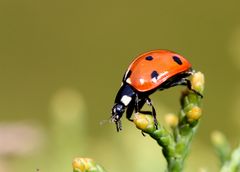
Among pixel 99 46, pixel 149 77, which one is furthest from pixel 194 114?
pixel 99 46

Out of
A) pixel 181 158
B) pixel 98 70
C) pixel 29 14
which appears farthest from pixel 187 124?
pixel 29 14

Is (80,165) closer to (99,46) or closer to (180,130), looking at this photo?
(180,130)

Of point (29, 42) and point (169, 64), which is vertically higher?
point (169, 64)

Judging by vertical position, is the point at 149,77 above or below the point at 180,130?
above

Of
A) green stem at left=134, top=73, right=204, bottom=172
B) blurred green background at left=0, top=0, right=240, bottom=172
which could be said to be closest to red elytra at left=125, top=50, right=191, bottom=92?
green stem at left=134, top=73, right=204, bottom=172

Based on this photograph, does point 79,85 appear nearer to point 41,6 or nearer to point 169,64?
point 41,6

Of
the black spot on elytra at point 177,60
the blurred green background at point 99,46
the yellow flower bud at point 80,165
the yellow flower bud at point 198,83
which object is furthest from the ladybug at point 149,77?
the blurred green background at point 99,46

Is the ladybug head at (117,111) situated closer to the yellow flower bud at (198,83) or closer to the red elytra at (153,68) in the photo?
the red elytra at (153,68)

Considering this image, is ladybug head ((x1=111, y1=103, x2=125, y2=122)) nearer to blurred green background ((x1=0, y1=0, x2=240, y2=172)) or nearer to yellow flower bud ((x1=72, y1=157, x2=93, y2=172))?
yellow flower bud ((x1=72, y1=157, x2=93, y2=172))
